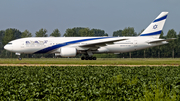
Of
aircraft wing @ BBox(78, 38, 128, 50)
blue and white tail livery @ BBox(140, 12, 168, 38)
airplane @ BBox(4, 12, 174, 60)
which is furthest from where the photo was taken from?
blue and white tail livery @ BBox(140, 12, 168, 38)

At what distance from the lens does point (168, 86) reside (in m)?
11.2

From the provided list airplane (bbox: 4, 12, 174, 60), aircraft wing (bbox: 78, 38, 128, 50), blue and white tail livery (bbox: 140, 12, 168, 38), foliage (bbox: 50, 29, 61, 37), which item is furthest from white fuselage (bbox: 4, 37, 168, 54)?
foliage (bbox: 50, 29, 61, 37)

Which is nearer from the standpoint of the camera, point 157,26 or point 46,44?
point 46,44

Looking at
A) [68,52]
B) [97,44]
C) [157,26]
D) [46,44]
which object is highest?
[157,26]

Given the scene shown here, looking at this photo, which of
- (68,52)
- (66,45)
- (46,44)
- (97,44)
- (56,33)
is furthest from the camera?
(56,33)

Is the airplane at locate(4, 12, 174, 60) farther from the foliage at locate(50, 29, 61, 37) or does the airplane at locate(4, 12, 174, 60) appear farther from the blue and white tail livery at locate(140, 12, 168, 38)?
the foliage at locate(50, 29, 61, 37)

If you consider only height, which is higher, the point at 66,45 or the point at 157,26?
the point at 157,26

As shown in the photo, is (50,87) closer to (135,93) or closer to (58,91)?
(58,91)

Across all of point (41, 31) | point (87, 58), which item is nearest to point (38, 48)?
point (87, 58)

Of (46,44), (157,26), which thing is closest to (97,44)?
(46,44)

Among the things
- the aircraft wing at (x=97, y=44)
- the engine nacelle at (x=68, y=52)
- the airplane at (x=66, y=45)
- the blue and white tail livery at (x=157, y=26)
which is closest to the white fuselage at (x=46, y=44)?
the airplane at (x=66, y=45)

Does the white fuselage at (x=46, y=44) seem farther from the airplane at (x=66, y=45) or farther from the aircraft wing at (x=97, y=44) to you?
the aircraft wing at (x=97, y=44)

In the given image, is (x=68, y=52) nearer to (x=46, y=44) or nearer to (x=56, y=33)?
(x=46, y=44)

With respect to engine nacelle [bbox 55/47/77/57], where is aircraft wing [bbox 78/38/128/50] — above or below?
above
